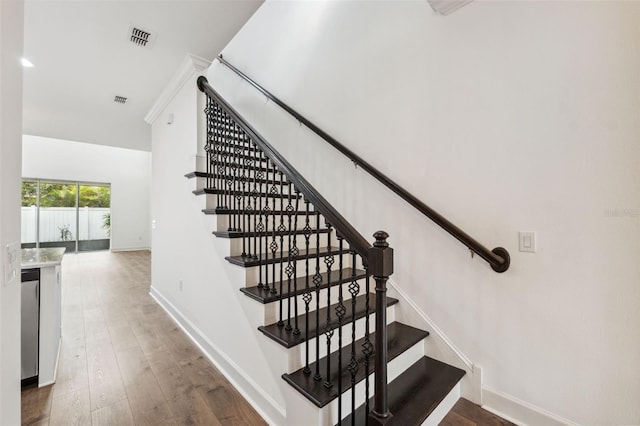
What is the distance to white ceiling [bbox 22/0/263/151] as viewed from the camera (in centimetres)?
Answer: 240

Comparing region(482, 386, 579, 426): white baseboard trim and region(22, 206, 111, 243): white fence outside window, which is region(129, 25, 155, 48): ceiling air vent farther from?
region(22, 206, 111, 243): white fence outside window

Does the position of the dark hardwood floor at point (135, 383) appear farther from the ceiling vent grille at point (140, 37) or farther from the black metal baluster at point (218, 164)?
the ceiling vent grille at point (140, 37)

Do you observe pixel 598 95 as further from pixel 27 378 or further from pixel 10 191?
pixel 27 378

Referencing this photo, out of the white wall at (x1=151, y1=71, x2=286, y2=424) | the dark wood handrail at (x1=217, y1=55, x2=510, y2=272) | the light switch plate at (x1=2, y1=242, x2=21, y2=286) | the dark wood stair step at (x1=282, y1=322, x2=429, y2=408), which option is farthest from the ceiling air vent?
the dark wood stair step at (x1=282, y1=322, x2=429, y2=408)

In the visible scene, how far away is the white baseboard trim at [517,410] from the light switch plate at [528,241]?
2.77 feet

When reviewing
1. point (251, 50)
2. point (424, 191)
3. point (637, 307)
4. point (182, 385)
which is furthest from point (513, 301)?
point (251, 50)

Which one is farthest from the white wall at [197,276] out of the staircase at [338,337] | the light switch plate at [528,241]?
the light switch plate at [528,241]

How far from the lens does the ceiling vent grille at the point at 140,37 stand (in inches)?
103

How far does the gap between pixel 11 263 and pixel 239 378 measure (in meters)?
1.46

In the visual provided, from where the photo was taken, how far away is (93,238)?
8.84 meters

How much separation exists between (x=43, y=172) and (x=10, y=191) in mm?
9768

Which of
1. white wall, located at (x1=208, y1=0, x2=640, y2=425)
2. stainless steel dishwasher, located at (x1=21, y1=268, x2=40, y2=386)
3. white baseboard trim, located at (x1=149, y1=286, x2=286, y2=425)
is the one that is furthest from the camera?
stainless steel dishwasher, located at (x1=21, y1=268, x2=40, y2=386)

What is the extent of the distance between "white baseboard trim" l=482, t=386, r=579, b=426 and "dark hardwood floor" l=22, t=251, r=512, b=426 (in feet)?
0.17

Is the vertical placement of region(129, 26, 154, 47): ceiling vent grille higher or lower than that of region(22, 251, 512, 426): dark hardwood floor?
higher
